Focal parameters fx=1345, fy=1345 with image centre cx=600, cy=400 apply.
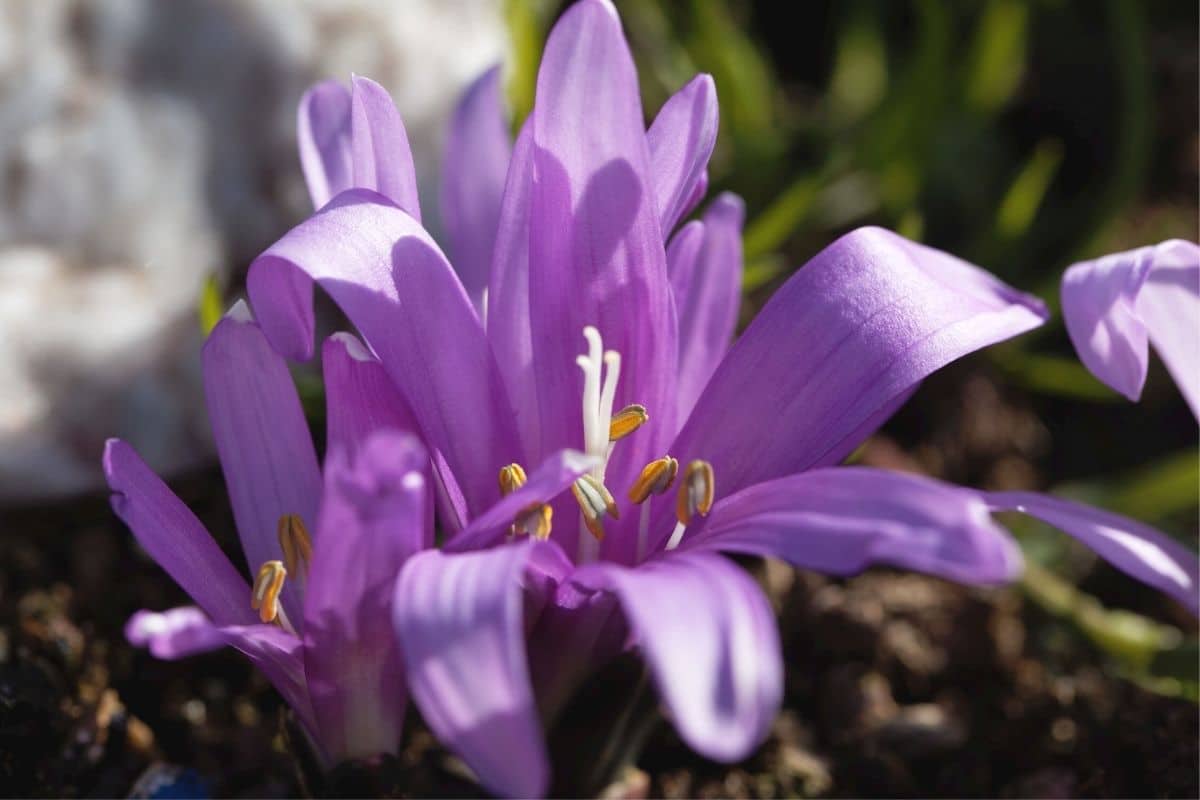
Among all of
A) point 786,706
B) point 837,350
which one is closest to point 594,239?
point 837,350

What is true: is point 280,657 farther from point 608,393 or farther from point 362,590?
point 608,393

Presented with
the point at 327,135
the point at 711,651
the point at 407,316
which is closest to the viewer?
the point at 711,651

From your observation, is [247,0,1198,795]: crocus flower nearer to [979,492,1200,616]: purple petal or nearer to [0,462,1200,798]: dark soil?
[979,492,1200,616]: purple petal

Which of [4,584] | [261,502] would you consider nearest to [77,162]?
[4,584]

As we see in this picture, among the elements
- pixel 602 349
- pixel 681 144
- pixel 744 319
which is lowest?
pixel 744 319

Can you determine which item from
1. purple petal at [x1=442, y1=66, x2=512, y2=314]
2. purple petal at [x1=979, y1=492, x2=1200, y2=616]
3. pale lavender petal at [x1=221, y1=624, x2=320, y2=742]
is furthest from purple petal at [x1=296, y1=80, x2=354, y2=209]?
purple petal at [x1=979, y1=492, x2=1200, y2=616]

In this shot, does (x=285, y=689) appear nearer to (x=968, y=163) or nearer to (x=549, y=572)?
(x=549, y=572)
